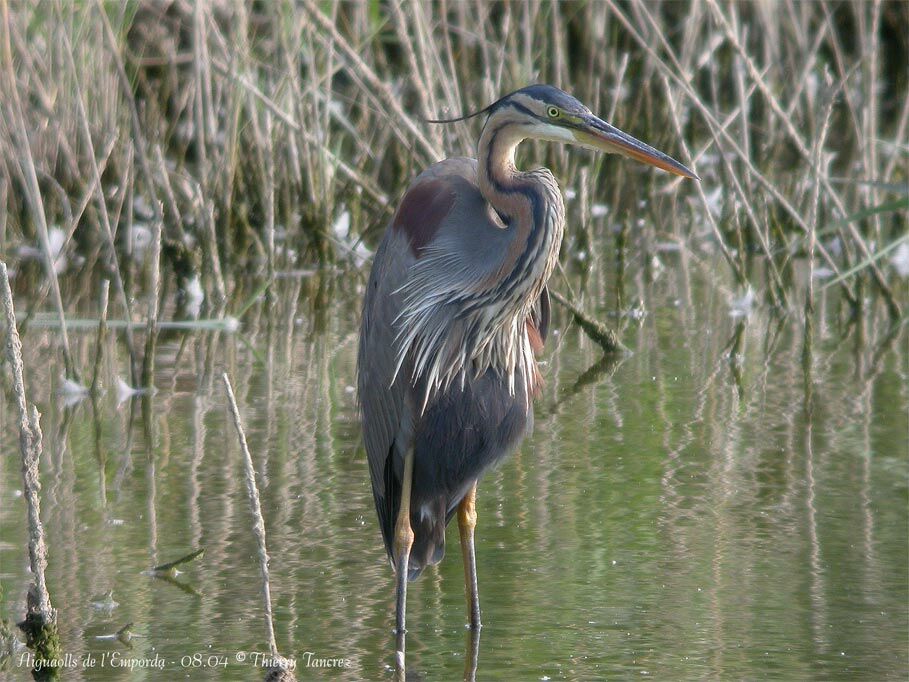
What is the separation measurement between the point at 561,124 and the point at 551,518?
4.34 ft

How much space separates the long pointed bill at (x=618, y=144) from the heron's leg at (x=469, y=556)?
104 centimetres

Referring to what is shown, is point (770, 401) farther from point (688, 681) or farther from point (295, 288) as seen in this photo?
point (295, 288)

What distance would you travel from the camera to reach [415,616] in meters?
4.13

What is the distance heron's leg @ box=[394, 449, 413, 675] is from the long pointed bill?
1.01 meters

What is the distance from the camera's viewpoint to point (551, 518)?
475 cm

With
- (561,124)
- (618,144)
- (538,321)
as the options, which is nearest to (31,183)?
(538,321)

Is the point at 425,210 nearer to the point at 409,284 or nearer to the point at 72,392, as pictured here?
the point at 409,284

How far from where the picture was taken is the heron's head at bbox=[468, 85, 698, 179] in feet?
13.3

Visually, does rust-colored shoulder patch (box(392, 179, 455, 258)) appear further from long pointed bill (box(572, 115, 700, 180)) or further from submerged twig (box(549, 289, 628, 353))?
submerged twig (box(549, 289, 628, 353))

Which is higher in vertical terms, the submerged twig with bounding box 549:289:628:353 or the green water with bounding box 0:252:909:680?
the submerged twig with bounding box 549:289:628:353

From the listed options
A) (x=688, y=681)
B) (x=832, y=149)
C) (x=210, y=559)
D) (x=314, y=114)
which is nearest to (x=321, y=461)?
(x=210, y=559)

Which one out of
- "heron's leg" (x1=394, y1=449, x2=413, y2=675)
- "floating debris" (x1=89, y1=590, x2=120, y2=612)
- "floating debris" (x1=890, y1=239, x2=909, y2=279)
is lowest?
"floating debris" (x1=89, y1=590, x2=120, y2=612)

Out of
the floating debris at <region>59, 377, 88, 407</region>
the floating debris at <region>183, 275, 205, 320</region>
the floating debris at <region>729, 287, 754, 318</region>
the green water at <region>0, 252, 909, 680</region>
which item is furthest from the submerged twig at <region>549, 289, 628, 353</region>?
the floating debris at <region>183, 275, 205, 320</region>

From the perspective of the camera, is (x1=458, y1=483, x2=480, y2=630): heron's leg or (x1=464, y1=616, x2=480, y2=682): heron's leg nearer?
(x1=464, y1=616, x2=480, y2=682): heron's leg
